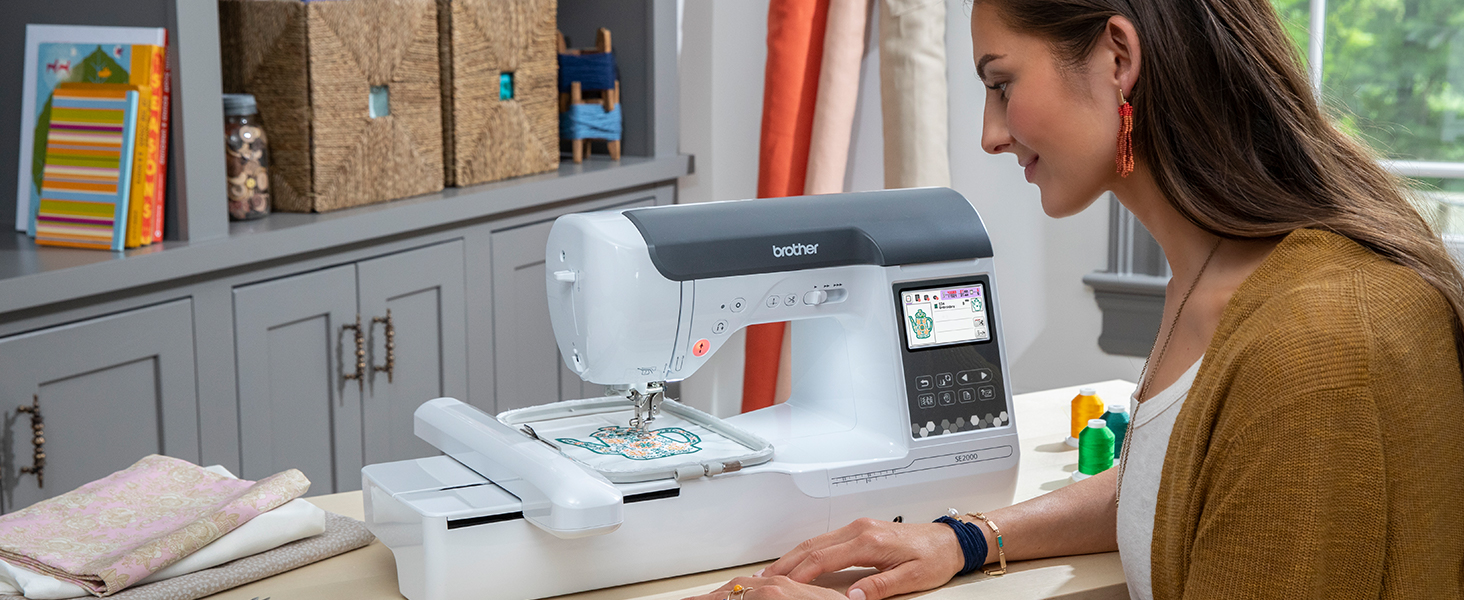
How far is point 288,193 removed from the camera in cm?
240

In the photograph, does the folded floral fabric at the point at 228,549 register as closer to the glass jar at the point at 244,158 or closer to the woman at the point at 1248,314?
the woman at the point at 1248,314

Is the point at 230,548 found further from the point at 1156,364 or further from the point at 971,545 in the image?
the point at 1156,364

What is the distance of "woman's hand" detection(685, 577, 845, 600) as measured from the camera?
3.67 feet

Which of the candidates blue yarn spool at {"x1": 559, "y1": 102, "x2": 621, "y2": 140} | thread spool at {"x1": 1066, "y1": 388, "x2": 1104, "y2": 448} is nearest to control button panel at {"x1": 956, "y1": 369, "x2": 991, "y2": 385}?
thread spool at {"x1": 1066, "y1": 388, "x2": 1104, "y2": 448}

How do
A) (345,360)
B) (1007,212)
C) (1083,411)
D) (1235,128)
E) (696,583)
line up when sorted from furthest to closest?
1. (1007,212)
2. (345,360)
3. (1083,411)
4. (696,583)
5. (1235,128)

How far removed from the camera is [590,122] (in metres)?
3.04

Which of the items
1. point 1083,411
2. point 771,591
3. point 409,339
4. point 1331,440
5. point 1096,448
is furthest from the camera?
point 409,339

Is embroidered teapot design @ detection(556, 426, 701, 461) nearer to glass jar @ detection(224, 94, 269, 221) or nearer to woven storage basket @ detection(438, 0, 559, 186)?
glass jar @ detection(224, 94, 269, 221)

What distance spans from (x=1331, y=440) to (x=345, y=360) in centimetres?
189

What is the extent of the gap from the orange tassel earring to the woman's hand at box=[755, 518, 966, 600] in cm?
41

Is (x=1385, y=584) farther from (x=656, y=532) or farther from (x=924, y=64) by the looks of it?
(x=924, y=64)

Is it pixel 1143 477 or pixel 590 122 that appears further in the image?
pixel 590 122

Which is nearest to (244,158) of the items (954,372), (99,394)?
(99,394)

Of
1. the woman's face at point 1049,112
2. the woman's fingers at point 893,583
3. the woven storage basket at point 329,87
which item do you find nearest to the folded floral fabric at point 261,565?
the woman's fingers at point 893,583
